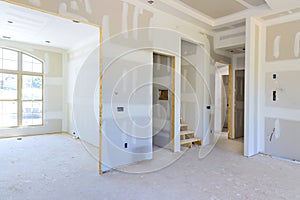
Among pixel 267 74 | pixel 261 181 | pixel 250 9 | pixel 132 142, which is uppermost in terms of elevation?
pixel 250 9

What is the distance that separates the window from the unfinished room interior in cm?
3

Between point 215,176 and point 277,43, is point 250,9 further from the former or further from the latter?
point 215,176

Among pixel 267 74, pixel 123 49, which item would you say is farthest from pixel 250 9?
pixel 123 49

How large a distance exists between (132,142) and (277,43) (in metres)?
3.68

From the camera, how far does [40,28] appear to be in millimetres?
4484

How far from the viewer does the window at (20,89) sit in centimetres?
564

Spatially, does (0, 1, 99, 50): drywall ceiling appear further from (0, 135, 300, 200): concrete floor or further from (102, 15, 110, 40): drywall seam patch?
(0, 135, 300, 200): concrete floor

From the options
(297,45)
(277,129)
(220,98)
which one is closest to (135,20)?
(297,45)

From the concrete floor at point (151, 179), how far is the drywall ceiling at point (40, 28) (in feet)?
9.43

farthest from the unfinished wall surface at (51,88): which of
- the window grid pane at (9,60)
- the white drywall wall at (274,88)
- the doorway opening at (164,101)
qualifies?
the white drywall wall at (274,88)

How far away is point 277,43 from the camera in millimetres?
3980

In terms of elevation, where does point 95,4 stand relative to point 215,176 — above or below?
above

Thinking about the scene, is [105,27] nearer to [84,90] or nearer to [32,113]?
[84,90]

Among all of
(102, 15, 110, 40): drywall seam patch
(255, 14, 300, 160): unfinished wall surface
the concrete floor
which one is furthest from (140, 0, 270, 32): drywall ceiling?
the concrete floor
